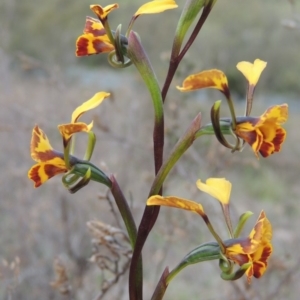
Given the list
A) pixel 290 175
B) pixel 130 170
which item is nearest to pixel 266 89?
pixel 290 175

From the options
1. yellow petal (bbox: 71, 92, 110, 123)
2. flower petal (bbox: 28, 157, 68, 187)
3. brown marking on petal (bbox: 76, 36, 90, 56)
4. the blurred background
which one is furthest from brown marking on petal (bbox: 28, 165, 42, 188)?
the blurred background

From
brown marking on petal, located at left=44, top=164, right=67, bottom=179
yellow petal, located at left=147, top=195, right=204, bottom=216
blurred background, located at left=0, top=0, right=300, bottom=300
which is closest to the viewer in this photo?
yellow petal, located at left=147, top=195, right=204, bottom=216

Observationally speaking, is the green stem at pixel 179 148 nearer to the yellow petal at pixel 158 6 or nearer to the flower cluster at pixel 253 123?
the flower cluster at pixel 253 123

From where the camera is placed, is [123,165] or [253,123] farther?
[123,165]

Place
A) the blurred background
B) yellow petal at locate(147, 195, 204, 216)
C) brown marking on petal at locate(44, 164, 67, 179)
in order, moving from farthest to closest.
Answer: the blurred background, brown marking on petal at locate(44, 164, 67, 179), yellow petal at locate(147, 195, 204, 216)

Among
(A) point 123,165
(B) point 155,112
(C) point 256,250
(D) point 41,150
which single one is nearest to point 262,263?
(C) point 256,250

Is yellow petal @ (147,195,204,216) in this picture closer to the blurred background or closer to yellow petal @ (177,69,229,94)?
yellow petal @ (177,69,229,94)

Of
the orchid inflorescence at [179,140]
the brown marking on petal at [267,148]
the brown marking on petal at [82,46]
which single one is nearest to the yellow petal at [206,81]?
the orchid inflorescence at [179,140]

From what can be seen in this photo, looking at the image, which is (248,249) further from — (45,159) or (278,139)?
(45,159)
